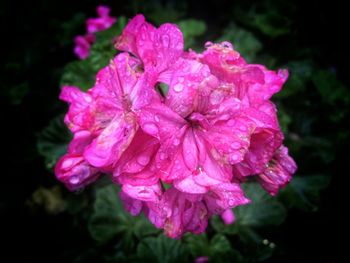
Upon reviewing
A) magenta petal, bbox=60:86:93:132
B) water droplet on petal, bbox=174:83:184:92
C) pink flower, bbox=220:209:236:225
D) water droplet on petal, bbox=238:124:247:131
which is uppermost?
water droplet on petal, bbox=174:83:184:92

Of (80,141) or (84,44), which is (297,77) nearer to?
(84,44)

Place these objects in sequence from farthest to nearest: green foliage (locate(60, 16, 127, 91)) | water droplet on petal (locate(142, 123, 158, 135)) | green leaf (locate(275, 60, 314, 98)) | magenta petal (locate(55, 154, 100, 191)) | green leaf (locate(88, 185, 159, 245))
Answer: green leaf (locate(275, 60, 314, 98)) < green foliage (locate(60, 16, 127, 91)) < green leaf (locate(88, 185, 159, 245)) < magenta petal (locate(55, 154, 100, 191)) < water droplet on petal (locate(142, 123, 158, 135))

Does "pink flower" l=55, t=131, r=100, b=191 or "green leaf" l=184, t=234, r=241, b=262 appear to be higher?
"pink flower" l=55, t=131, r=100, b=191

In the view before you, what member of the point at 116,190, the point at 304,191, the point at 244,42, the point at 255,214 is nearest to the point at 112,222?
the point at 116,190

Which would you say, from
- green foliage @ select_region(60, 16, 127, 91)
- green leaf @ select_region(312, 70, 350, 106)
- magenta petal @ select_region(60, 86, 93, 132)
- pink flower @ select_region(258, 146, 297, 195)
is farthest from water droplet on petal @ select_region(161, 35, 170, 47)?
green leaf @ select_region(312, 70, 350, 106)

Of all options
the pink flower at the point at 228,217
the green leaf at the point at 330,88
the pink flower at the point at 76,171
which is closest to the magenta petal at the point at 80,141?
the pink flower at the point at 76,171

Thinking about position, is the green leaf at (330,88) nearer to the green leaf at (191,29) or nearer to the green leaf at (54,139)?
the green leaf at (191,29)

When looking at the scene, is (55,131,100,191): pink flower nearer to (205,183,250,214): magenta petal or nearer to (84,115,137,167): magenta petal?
(84,115,137,167): magenta petal
